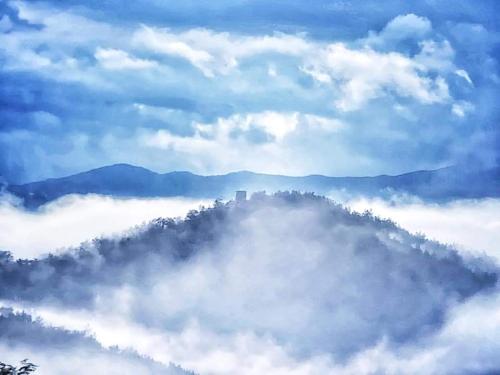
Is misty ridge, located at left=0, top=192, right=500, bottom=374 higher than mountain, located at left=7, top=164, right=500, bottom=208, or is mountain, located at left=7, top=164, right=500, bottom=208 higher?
mountain, located at left=7, top=164, right=500, bottom=208

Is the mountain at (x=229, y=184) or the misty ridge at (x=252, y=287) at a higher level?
the mountain at (x=229, y=184)

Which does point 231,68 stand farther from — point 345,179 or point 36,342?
point 36,342

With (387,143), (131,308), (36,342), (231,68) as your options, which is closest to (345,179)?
(387,143)

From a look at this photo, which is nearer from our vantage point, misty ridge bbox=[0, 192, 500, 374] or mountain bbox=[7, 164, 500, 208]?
misty ridge bbox=[0, 192, 500, 374]

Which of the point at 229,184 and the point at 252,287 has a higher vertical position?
the point at 229,184

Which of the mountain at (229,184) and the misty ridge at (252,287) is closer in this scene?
the misty ridge at (252,287)
